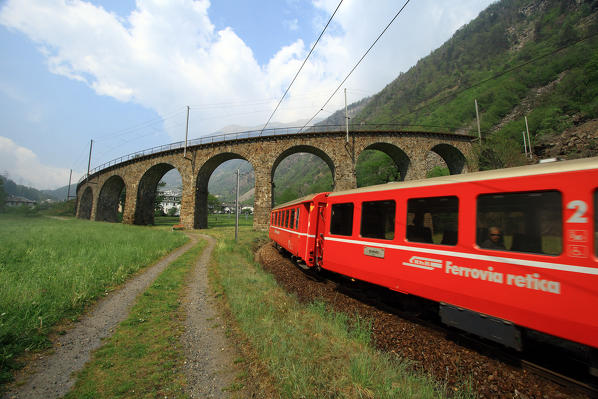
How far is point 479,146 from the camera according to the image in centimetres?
2786

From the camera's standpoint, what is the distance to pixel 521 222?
3.62m

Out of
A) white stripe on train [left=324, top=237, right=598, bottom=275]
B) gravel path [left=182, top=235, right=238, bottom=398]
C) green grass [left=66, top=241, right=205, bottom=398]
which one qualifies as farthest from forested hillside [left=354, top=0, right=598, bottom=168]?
green grass [left=66, top=241, right=205, bottom=398]

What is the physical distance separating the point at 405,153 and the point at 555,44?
6394cm

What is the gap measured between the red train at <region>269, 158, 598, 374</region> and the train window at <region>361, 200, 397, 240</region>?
0.03m

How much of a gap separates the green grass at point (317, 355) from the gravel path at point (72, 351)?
259 cm

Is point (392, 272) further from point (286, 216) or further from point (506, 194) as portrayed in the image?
point (286, 216)

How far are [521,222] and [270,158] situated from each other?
1130 inches

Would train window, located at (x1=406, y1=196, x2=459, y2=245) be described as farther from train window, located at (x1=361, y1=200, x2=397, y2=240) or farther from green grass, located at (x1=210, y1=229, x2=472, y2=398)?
green grass, located at (x1=210, y1=229, x2=472, y2=398)

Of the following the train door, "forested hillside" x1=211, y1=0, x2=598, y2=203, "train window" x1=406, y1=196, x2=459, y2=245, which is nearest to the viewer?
"train window" x1=406, y1=196, x2=459, y2=245

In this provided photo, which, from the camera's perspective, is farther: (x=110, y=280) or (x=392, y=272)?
(x=110, y=280)

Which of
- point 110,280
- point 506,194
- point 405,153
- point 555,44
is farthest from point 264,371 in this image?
point 555,44

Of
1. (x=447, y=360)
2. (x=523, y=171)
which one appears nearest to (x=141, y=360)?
(x=447, y=360)

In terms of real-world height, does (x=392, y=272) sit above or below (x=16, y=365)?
above

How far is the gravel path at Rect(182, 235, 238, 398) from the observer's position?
321 cm
